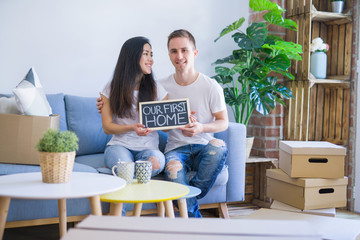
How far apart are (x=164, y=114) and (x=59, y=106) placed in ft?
2.59

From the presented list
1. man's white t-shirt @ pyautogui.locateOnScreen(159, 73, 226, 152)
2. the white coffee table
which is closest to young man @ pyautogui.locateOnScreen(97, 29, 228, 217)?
man's white t-shirt @ pyautogui.locateOnScreen(159, 73, 226, 152)

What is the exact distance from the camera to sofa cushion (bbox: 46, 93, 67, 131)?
2.54 metres

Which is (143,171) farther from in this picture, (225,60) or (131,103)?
(225,60)

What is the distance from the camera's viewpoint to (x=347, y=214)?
294 cm

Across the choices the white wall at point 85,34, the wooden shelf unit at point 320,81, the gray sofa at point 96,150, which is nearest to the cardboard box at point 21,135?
the gray sofa at point 96,150

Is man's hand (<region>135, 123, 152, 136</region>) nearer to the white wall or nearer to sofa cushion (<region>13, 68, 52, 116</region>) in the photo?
sofa cushion (<region>13, 68, 52, 116</region>)

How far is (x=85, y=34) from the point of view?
2.88m

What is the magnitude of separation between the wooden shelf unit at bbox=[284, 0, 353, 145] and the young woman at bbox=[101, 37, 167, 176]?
1234mm

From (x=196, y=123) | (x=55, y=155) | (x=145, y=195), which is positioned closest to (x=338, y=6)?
(x=196, y=123)

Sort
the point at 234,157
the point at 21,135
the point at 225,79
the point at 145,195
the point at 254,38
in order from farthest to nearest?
the point at 225,79 < the point at 254,38 < the point at 234,157 < the point at 21,135 < the point at 145,195

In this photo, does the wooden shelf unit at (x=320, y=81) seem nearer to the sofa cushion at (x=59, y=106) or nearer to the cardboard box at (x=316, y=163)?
the cardboard box at (x=316, y=163)

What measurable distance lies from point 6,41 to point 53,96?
1.61 ft

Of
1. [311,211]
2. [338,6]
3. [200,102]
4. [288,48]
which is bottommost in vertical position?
[311,211]

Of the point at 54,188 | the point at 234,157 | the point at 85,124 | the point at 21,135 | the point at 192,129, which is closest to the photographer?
the point at 54,188
